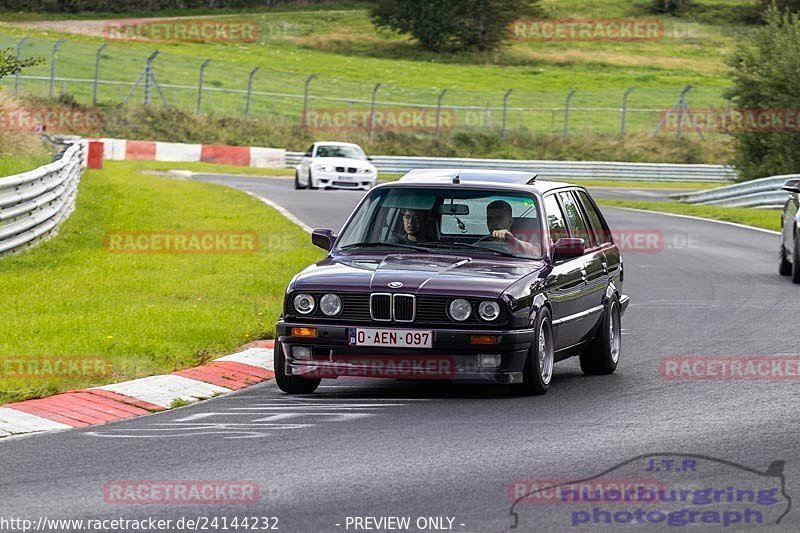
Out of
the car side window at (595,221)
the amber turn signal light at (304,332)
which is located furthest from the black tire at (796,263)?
the amber turn signal light at (304,332)

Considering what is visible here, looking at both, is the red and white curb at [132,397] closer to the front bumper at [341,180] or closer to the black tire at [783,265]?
the black tire at [783,265]

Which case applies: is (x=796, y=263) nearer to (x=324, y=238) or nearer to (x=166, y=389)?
(x=324, y=238)

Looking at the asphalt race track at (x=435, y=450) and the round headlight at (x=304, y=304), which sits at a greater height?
the round headlight at (x=304, y=304)

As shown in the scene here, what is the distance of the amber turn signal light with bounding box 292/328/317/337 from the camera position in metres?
9.57

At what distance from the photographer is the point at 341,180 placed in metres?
36.1

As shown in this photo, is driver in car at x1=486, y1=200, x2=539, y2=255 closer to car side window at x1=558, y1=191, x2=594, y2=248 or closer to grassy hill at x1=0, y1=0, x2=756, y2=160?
car side window at x1=558, y1=191, x2=594, y2=248

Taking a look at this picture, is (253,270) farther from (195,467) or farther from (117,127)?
(117,127)

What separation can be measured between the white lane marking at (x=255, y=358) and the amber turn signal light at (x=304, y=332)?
1.46 m

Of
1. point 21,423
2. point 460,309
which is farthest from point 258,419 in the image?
point 460,309

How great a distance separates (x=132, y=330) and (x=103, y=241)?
7614 mm

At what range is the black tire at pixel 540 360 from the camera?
31.4ft

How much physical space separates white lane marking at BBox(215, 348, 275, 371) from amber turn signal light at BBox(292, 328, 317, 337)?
1456 millimetres

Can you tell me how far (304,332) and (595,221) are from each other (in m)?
3.33

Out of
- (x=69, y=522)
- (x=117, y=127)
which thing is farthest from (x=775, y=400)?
(x=117, y=127)
